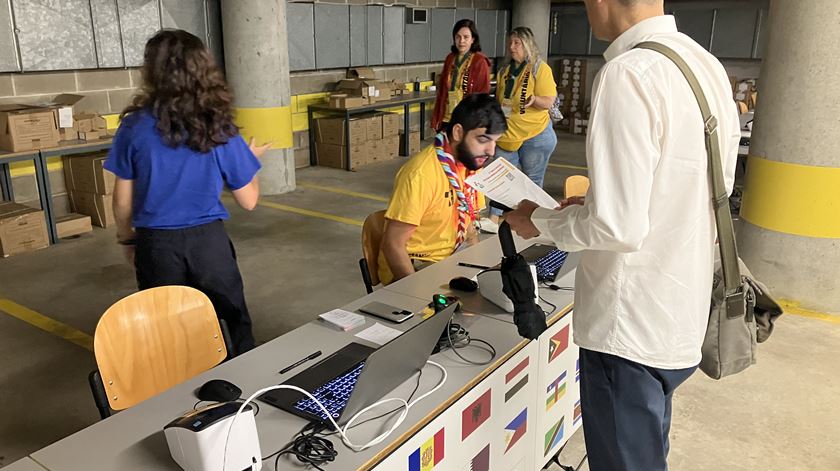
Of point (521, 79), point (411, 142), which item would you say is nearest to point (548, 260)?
point (521, 79)

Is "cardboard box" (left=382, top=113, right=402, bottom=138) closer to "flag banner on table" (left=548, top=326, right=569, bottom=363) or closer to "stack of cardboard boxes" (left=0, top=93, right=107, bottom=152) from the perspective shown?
"stack of cardboard boxes" (left=0, top=93, right=107, bottom=152)

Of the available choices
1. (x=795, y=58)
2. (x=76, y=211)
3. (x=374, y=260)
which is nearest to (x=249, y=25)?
(x=76, y=211)

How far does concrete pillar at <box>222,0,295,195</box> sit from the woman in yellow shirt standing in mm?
2717

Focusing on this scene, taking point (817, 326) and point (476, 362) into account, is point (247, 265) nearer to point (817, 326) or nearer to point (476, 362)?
point (476, 362)

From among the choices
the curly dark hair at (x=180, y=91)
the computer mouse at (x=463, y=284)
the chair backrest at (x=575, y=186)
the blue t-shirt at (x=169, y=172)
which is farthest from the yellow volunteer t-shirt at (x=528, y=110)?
A: the curly dark hair at (x=180, y=91)

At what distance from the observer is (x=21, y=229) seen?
5020 millimetres

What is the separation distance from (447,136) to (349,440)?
160cm

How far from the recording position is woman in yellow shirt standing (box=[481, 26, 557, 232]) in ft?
16.2

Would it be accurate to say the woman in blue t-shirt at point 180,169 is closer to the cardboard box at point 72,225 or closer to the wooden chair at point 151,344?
the wooden chair at point 151,344

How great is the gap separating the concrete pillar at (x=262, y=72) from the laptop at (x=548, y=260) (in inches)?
172

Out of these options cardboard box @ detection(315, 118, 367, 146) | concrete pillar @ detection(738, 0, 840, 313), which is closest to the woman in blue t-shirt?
concrete pillar @ detection(738, 0, 840, 313)

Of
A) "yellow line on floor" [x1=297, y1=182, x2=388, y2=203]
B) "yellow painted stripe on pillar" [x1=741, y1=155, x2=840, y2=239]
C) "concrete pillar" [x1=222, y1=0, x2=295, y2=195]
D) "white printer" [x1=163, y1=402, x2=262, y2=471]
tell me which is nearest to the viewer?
"white printer" [x1=163, y1=402, x2=262, y2=471]

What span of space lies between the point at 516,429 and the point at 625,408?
1.75 ft

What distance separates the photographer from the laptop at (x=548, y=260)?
2529 mm
